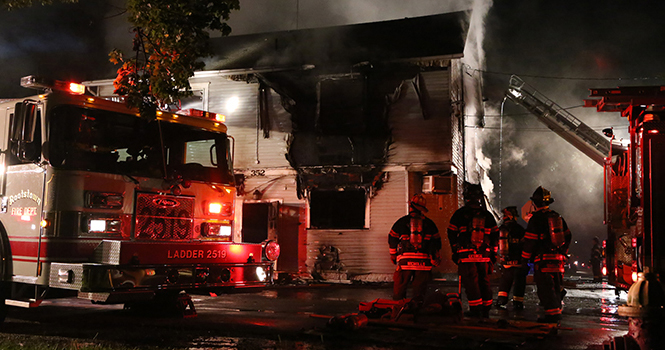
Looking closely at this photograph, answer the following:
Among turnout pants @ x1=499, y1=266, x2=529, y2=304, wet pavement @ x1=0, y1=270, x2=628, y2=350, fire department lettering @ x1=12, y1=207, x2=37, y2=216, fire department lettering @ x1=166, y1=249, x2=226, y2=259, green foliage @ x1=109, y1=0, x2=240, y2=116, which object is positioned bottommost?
wet pavement @ x1=0, y1=270, x2=628, y2=350

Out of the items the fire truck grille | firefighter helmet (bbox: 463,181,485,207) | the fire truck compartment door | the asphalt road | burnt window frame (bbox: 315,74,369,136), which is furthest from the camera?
burnt window frame (bbox: 315,74,369,136)

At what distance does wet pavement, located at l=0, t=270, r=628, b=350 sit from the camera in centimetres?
579

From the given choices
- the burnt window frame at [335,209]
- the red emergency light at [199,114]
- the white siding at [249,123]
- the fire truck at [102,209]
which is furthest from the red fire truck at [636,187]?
the white siding at [249,123]

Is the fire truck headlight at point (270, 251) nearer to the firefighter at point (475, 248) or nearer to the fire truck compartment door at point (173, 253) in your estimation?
the fire truck compartment door at point (173, 253)

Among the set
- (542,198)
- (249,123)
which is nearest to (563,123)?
(249,123)

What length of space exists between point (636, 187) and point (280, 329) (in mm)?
5013

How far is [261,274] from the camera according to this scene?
734 cm

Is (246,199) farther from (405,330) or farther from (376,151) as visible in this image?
(405,330)

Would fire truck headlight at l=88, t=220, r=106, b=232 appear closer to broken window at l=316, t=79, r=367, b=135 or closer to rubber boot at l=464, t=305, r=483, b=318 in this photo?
rubber boot at l=464, t=305, r=483, b=318

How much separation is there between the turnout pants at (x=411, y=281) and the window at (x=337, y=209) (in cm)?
919

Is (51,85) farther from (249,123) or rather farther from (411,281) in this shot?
(249,123)

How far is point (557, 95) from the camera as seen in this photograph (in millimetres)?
29922

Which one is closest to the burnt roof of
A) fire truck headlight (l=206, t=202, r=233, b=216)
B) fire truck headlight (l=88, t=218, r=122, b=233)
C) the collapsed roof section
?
the collapsed roof section

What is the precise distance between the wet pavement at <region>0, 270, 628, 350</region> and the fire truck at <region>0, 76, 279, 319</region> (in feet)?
1.64
